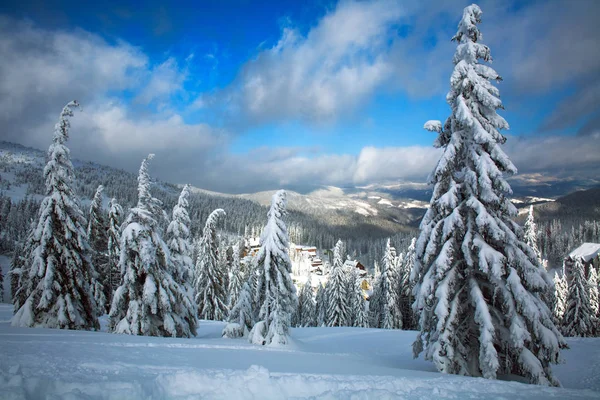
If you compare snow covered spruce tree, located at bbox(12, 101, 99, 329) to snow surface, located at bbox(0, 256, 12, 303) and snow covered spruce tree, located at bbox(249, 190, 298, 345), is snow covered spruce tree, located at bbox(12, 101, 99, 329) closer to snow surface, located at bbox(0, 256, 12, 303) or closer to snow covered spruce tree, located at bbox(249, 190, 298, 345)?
snow covered spruce tree, located at bbox(249, 190, 298, 345)

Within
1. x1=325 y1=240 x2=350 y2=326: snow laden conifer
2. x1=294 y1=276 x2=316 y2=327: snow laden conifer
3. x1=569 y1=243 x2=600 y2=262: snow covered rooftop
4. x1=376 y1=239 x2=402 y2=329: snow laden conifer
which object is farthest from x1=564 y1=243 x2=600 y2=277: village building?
x1=325 y1=240 x2=350 y2=326: snow laden conifer

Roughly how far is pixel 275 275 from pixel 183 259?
8109 millimetres

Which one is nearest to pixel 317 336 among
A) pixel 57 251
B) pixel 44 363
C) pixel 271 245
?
pixel 271 245

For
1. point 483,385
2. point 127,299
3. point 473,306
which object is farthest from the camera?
point 127,299

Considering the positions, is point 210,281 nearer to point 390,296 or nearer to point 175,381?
point 390,296

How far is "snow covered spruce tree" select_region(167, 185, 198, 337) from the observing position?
1904cm

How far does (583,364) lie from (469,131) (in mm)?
13836

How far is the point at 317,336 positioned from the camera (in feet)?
81.2

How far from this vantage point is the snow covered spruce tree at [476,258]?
10102mm

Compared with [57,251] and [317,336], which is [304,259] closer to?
[317,336]

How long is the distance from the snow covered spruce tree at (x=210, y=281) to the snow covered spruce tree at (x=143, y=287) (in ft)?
37.7

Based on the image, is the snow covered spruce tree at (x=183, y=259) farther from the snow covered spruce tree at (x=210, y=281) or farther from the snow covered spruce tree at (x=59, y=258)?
the snow covered spruce tree at (x=210, y=281)

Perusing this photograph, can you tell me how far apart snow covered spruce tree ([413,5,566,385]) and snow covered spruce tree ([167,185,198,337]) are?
13.7 meters

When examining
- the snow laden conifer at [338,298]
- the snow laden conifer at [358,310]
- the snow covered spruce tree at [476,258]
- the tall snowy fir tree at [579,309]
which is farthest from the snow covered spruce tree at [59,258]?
the tall snowy fir tree at [579,309]
